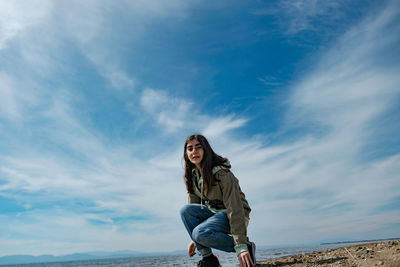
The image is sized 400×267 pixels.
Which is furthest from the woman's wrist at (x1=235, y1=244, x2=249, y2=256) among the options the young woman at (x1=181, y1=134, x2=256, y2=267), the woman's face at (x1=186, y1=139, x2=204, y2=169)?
the woman's face at (x1=186, y1=139, x2=204, y2=169)

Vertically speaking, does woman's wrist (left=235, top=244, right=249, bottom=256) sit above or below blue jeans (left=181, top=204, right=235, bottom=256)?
below

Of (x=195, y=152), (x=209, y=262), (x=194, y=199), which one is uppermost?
(x=195, y=152)

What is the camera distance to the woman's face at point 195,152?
165 inches

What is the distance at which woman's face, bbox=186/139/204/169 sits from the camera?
4184 mm

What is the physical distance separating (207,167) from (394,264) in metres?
2.59

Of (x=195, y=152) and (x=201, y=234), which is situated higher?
→ (x=195, y=152)

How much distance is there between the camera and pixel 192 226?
14.3 ft

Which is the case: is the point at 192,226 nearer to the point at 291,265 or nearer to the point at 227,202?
the point at 227,202

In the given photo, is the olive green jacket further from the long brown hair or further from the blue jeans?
the blue jeans

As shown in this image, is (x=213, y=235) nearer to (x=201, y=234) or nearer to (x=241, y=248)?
(x=201, y=234)

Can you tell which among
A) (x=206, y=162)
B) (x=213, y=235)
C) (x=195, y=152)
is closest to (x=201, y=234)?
(x=213, y=235)

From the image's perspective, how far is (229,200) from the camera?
385cm

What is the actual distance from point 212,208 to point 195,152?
2.86 ft

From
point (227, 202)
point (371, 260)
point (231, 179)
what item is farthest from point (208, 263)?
point (371, 260)
